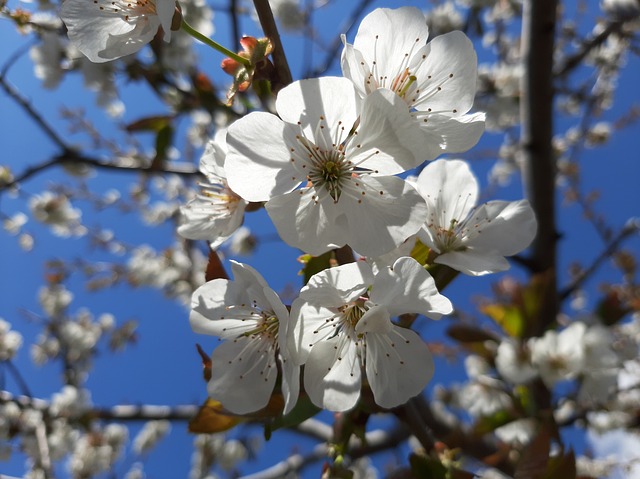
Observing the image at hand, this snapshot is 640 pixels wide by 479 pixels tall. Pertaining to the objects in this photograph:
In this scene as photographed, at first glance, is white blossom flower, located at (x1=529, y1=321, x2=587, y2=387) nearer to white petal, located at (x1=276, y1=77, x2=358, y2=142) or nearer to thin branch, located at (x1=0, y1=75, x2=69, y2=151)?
white petal, located at (x1=276, y1=77, x2=358, y2=142)

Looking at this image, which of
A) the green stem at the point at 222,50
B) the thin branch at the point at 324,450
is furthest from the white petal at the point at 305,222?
the thin branch at the point at 324,450

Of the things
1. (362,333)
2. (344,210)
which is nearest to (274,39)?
(344,210)

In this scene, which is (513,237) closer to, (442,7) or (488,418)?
(488,418)

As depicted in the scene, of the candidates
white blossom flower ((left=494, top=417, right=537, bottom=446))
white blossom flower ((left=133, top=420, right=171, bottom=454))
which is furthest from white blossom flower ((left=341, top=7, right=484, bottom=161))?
white blossom flower ((left=133, top=420, right=171, bottom=454))

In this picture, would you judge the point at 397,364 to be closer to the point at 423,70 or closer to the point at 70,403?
the point at 423,70

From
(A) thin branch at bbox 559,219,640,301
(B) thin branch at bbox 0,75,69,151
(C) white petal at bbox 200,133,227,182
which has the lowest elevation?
(A) thin branch at bbox 559,219,640,301

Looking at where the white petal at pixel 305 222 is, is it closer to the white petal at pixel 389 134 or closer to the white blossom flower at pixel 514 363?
the white petal at pixel 389 134
